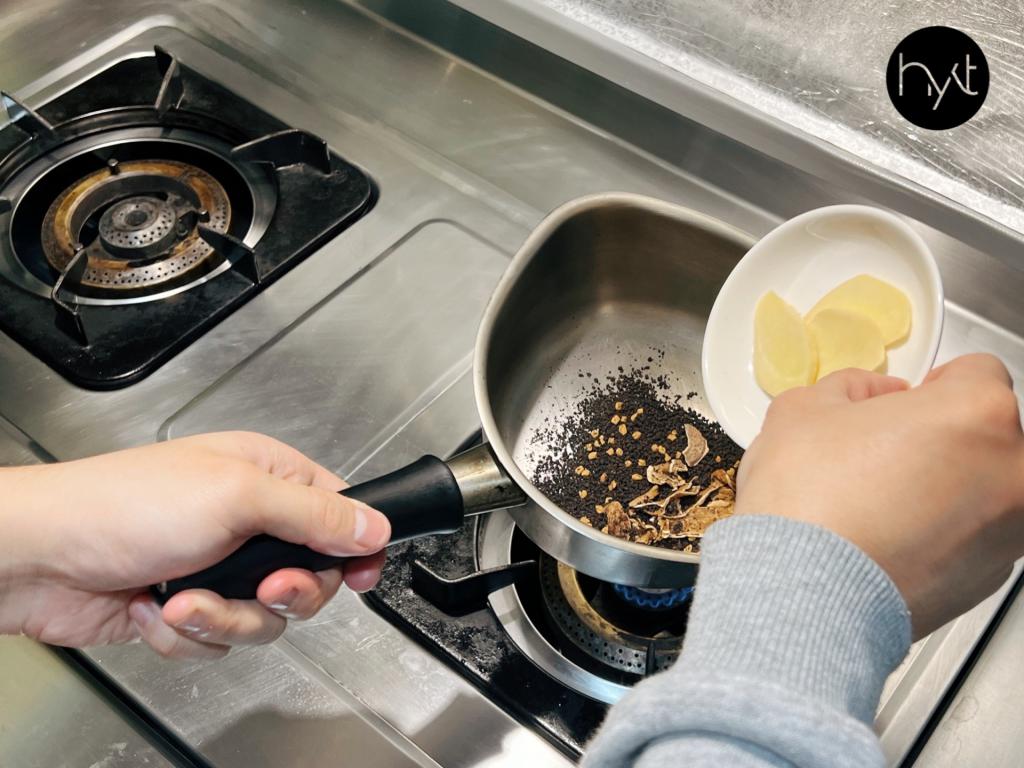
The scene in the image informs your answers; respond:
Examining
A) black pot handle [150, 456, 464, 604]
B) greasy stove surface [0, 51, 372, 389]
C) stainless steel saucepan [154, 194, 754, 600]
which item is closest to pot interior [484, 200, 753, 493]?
stainless steel saucepan [154, 194, 754, 600]

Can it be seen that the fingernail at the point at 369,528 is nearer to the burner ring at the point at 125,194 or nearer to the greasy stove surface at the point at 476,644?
the greasy stove surface at the point at 476,644

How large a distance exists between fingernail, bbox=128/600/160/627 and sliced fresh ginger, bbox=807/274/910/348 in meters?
0.42

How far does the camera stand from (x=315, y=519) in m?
0.48

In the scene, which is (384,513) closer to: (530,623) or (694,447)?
(530,623)

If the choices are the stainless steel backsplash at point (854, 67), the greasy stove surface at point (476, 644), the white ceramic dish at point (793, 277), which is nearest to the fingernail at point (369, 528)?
the greasy stove surface at point (476, 644)

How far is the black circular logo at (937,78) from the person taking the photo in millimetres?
707

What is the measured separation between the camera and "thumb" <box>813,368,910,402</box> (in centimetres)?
47

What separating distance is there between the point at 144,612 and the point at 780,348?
1.31ft

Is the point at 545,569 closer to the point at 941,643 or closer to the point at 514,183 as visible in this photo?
the point at 941,643

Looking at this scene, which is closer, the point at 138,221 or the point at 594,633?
the point at 594,633

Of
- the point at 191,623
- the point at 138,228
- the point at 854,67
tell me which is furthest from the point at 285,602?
the point at 854,67

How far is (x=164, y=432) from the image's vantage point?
0.69m

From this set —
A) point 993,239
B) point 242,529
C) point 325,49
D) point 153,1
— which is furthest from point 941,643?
point 153,1

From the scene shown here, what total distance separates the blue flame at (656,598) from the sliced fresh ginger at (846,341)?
0.16 metres
